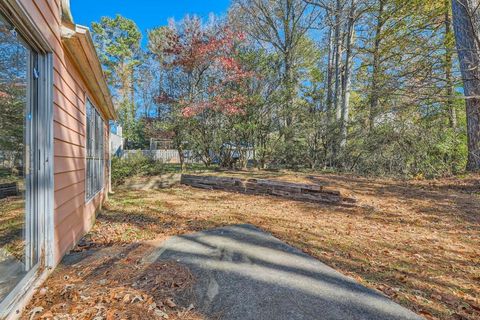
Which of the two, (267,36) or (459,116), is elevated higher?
(267,36)

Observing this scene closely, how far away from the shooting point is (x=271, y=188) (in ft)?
19.7

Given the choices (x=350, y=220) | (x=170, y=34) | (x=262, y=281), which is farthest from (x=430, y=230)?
(x=170, y=34)

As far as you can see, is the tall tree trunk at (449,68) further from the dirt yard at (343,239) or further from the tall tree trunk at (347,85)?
the tall tree trunk at (347,85)

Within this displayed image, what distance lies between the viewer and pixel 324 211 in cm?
443

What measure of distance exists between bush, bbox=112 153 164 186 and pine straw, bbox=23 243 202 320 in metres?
5.26

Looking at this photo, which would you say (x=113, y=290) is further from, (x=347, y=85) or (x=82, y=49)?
(x=347, y=85)

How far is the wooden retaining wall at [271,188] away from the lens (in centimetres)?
496

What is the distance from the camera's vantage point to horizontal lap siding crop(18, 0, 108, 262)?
213cm

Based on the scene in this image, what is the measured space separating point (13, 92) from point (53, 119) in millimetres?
551

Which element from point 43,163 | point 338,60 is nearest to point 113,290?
point 43,163

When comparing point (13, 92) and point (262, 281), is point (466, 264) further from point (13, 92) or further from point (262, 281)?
point (13, 92)

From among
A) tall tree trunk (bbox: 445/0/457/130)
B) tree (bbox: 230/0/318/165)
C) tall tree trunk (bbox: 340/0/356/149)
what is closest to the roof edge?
tall tree trunk (bbox: 445/0/457/130)

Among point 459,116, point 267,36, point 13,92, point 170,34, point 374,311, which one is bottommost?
point 374,311

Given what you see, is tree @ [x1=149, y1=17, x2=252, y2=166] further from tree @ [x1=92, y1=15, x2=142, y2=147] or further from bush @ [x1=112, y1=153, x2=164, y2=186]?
tree @ [x1=92, y1=15, x2=142, y2=147]
